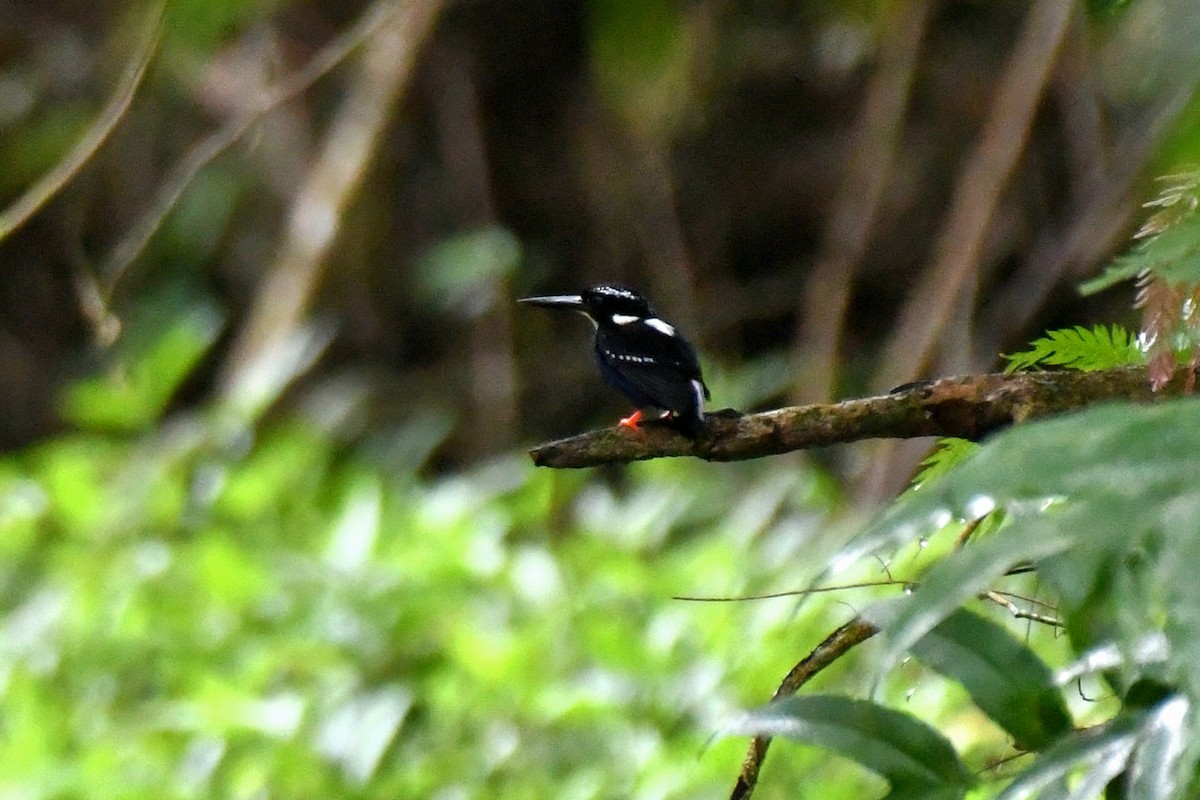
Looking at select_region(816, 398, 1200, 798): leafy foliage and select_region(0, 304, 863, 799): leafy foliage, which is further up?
select_region(816, 398, 1200, 798): leafy foliage

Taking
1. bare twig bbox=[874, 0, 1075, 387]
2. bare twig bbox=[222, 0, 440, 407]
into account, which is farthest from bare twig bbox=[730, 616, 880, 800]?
bare twig bbox=[222, 0, 440, 407]

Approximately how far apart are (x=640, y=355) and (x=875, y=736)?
1.53 metres

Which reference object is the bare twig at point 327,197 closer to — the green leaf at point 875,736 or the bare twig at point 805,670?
the bare twig at point 805,670

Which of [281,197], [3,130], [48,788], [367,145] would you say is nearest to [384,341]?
[281,197]

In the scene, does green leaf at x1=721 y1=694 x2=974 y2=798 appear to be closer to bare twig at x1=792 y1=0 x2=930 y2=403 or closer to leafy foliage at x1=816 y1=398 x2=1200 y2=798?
leafy foliage at x1=816 y1=398 x2=1200 y2=798

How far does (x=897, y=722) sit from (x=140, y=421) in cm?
473

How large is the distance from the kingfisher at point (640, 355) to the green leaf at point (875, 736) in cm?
90

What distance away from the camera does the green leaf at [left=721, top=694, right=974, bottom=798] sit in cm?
104

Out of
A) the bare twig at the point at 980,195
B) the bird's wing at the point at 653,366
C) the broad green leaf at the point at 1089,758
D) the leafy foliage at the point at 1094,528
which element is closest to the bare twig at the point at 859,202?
the bare twig at the point at 980,195

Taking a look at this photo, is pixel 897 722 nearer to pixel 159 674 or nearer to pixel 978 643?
pixel 978 643

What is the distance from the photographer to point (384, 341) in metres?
7.59

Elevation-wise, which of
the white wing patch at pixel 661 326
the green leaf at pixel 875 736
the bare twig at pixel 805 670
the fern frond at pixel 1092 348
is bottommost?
the white wing patch at pixel 661 326

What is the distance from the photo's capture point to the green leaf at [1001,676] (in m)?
1.08

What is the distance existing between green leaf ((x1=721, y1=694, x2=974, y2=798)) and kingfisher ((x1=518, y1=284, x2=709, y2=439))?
0.90 meters
